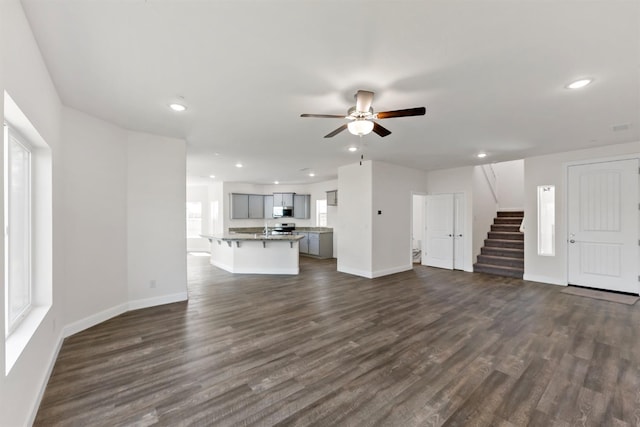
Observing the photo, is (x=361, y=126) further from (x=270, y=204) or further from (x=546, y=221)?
(x=270, y=204)

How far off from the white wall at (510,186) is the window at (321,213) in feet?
18.4

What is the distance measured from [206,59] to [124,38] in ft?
1.78

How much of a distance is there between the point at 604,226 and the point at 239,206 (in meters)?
9.33

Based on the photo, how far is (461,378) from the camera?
2430 millimetres

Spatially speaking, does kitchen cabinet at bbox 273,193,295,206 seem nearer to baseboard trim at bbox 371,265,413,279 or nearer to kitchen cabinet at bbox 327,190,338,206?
kitchen cabinet at bbox 327,190,338,206

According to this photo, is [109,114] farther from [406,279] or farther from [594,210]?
[594,210]

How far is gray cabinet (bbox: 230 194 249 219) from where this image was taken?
967 centimetres

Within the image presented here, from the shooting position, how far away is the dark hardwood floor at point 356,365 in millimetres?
2012

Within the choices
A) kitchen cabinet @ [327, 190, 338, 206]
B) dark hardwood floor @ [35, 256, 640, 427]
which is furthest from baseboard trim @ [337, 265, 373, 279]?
kitchen cabinet @ [327, 190, 338, 206]

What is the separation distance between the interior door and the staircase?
0.76 m

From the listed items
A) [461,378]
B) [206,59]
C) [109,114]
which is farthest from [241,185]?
[461,378]

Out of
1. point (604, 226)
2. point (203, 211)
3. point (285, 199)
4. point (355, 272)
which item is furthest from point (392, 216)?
Answer: point (203, 211)

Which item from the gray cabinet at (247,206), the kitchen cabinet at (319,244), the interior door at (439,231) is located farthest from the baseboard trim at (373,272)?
the gray cabinet at (247,206)

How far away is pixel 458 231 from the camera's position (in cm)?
707
